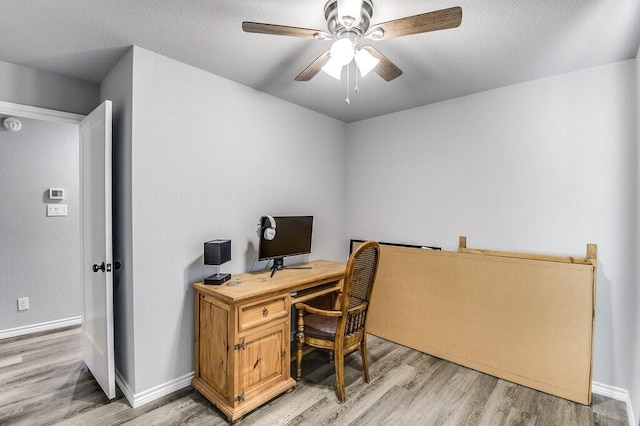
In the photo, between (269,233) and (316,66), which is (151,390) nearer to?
(269,233)

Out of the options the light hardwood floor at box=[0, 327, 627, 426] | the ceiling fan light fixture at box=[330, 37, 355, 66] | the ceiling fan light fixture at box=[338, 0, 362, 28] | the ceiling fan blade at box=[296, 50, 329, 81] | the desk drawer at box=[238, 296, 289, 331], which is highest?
the ceiling fan light fixture at box=[338, 0, 362, 28]

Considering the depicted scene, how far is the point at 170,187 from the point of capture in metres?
2.26

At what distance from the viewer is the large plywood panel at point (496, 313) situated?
2.26 metres

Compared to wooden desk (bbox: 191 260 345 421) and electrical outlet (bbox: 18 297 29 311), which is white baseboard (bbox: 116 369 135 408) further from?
electrical outlet (bbox: 18 297 29 311)

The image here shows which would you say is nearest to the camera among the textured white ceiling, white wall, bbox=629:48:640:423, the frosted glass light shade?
the textured white ceiling

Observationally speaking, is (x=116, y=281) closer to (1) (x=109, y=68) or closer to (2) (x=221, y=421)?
(2) (x=221, y=421)

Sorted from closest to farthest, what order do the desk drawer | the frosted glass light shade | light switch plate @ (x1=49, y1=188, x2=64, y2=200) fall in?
the frosted glass light shade, the desk drawer, light switch plate @ (x1=49, y1=188, x2=64, y2=200)

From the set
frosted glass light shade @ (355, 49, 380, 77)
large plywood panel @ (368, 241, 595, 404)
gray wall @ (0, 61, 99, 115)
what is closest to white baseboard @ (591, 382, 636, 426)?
large plywood panel @ (368, 241, 595, 404)

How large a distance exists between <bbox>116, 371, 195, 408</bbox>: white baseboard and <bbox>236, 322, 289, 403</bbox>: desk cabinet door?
0.60m

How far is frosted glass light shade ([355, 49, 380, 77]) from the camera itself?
177 centimetres

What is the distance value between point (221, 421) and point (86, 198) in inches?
77.7

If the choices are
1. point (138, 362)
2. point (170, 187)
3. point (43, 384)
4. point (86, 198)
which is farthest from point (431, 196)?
point (43, 384)

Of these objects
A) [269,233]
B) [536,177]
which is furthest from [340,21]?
[536,177]

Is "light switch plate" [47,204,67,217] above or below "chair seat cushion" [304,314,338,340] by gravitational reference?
above
